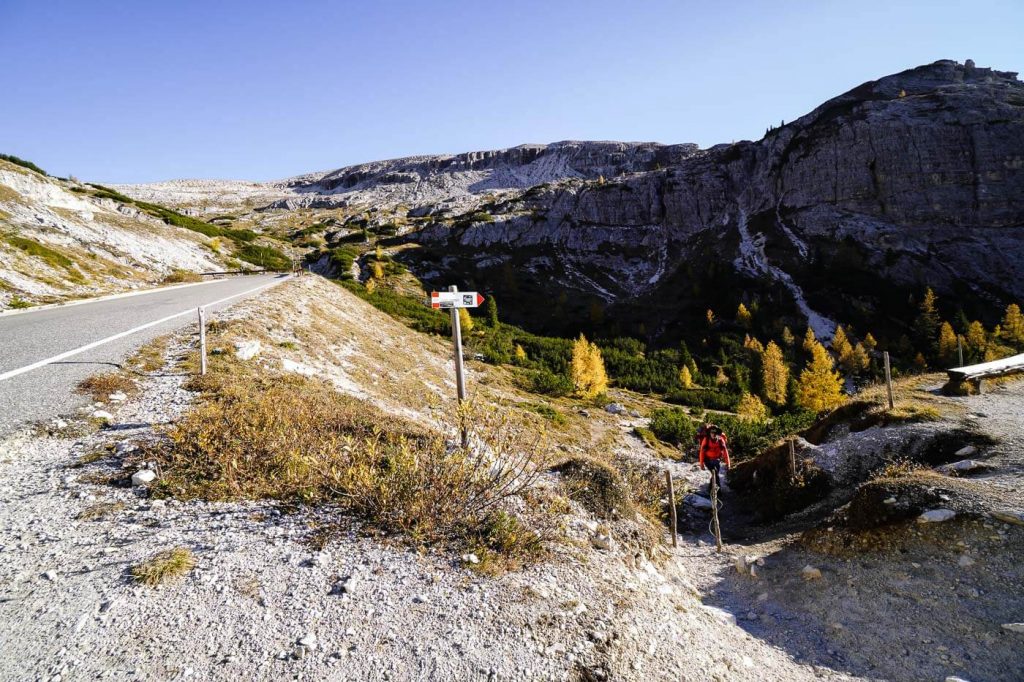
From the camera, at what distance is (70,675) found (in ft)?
10.8

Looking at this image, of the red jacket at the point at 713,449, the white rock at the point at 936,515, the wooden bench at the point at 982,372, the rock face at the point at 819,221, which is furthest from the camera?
the rock face at the point at 819,221

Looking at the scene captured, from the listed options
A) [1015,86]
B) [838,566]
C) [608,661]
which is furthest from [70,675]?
[1015,86]

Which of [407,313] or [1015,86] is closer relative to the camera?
[407,313]

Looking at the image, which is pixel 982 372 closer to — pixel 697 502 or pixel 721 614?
pixel 697 502

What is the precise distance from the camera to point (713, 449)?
11547 mm

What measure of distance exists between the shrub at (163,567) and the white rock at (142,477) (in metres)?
1.57

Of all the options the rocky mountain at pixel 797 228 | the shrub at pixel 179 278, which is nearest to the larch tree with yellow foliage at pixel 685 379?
the rocky mountain at pixel 797 228

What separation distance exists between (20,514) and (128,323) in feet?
36.1

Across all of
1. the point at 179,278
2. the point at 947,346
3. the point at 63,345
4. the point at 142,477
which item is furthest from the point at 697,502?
the point at 947,346

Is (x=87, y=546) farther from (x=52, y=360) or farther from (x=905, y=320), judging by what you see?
(x=905, y=320)

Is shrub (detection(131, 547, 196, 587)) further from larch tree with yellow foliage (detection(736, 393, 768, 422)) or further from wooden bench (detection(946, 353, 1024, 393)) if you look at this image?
larch tree with yellow foliage (detection(736, 393, 768, 422))

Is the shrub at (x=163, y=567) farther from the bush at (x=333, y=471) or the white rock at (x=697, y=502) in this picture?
the white rock at (x=697, y=502)

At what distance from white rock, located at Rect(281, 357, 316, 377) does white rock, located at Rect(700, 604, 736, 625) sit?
34.4 ft

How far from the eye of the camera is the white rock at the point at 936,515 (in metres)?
8.03
